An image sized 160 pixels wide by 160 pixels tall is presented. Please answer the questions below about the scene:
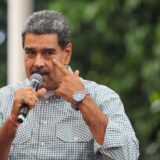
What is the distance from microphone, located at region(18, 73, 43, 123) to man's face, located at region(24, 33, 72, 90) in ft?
0.24

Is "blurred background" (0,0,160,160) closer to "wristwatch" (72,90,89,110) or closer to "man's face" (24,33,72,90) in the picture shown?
"man's face" (24,33,72,90)

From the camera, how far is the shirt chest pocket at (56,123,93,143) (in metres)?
5.66

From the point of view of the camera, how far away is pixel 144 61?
10.0 m

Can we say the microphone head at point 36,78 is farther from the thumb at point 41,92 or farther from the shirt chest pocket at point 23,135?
the shirt chest pocket at point 23,135

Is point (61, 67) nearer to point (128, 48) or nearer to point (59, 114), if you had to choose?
point (59, 114)

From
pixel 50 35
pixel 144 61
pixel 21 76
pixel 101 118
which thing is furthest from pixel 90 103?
pixel 144 61

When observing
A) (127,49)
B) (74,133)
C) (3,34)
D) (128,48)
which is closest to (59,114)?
(74,133)

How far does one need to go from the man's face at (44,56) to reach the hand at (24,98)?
25 centimetres

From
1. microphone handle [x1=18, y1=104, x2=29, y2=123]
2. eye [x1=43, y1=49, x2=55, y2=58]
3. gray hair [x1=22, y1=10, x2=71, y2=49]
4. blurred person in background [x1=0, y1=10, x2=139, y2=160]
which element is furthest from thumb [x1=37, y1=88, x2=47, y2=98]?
gray hair [x1=22, y1=10, x2=71, y2=49]

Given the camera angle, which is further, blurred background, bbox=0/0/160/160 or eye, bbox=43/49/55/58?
blurred background, bbox=0/0/160/160

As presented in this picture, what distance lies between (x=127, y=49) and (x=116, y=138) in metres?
4.87

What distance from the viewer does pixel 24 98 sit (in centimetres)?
529

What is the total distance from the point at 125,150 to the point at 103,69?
5728 mm

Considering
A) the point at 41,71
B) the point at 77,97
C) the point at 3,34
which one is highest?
the point at 41,71
